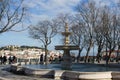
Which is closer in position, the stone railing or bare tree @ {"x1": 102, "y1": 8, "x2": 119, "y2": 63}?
the stone railing

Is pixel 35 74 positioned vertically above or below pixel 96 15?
below

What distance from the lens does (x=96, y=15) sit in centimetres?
6106

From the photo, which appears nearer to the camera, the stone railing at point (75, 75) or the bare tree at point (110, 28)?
the stone railing at point (75, 75)

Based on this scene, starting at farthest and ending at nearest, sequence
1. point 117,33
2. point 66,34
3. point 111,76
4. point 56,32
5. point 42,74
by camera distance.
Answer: point 56,32 < point 117,33 < point 66,34 < point 42,74 < point 111,76

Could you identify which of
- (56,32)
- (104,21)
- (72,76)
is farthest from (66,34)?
(56,32)

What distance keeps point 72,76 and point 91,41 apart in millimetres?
39058

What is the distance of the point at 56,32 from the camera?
71938mm

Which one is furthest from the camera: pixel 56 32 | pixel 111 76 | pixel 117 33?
pixel 56 32

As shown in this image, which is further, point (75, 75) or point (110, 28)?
point (110, 28)

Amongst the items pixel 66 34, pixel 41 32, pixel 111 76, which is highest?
pixel 41 32

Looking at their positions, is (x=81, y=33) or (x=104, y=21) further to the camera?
(x=81, y=33)

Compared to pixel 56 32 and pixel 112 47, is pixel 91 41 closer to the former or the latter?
pixel 112 47

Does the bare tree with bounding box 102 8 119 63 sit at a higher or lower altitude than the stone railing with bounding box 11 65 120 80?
higher

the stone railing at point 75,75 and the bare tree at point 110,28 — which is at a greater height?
the bare tree at point 110,28
